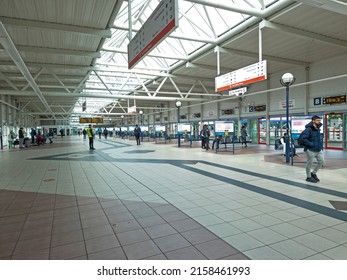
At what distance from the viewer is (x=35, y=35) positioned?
32.0ft

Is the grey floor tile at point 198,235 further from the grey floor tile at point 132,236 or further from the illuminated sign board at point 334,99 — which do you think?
the illuminated sign board at point 334,99

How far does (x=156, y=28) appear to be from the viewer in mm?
4387

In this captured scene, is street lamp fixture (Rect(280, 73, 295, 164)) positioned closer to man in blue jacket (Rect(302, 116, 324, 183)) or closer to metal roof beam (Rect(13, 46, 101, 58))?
man in blue jacket (Rect(302, 116, 324, 183))

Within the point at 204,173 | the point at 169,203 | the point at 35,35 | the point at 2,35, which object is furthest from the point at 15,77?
the point at 169,203

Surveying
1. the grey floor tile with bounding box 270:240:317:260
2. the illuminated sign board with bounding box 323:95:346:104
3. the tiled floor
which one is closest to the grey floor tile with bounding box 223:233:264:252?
the tiled floor

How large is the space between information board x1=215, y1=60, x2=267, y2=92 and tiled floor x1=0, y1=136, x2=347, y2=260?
468cm

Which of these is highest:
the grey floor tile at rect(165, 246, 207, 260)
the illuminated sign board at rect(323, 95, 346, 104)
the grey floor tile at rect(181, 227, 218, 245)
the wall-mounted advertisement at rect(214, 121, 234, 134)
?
the illuminated sign board at rect(323, 95, 346, 104)

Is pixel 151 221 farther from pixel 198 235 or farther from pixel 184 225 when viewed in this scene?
pixel 198 235

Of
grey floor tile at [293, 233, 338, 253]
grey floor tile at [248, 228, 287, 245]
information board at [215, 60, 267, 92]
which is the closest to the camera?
grey floor tile at [293, 233, 338, 253]

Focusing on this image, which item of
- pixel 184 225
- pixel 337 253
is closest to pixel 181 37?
pixel 184 225

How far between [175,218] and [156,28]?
3450 mm

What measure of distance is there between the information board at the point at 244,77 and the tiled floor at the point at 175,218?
15.3 ft

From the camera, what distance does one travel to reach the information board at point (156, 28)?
3.81 meters

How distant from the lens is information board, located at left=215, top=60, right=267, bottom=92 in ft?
30.7
